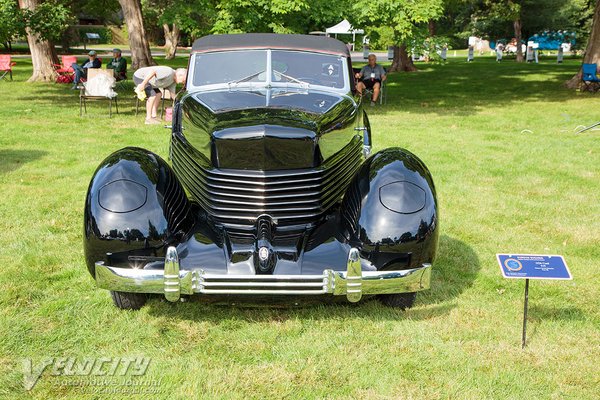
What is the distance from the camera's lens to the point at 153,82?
40.5 ft

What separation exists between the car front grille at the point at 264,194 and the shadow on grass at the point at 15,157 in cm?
553

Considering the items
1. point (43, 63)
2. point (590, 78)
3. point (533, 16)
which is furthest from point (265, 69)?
point (533, 16)

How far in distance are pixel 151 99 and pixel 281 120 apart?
9096 mm

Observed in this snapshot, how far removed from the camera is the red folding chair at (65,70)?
2050 centimetres

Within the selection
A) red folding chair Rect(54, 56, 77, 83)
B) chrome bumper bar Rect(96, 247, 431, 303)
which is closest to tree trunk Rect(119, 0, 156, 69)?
red folding chair Rect(54, 56, 77, 83)

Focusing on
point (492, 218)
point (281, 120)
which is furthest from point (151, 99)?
point (281, 120)

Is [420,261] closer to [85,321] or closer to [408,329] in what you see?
[408,329]

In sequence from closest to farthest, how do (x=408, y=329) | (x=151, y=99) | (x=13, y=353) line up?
(x=13, y=353) < (x=408, y=329) < (x=151, y=99)

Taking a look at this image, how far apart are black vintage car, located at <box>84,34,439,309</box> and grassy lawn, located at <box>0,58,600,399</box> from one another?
303 mm

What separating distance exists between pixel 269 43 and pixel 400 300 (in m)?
2.63

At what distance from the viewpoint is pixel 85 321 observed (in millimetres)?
4293

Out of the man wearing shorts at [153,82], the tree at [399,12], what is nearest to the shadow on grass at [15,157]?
the man wearing shorts at [153,82]

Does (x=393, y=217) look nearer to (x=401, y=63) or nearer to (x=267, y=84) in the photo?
(x=267, y=84)

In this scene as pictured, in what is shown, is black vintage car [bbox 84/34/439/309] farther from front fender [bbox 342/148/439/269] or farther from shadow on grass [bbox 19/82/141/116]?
shadow on grass [bbox 19/82/141/116]
